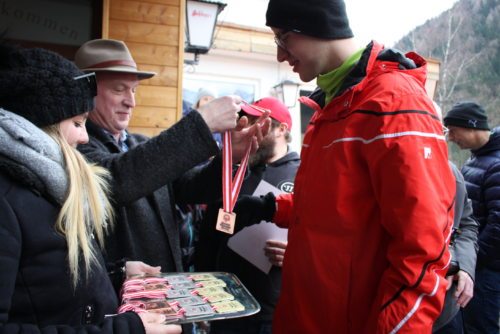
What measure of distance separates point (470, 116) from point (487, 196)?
0.76m

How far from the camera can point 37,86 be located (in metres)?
1.03

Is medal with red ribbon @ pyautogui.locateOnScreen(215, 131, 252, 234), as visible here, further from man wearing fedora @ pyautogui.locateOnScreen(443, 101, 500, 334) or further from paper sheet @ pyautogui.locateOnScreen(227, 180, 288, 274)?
man wearing fedora @ pyautogui.locateOnScreen(443, 101, 500, 334)

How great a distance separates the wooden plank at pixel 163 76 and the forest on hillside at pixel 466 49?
5423 mm

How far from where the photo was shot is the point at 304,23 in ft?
4.68

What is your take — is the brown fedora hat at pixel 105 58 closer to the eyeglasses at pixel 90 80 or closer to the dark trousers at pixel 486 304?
the eyeglasses at pixel 90 80

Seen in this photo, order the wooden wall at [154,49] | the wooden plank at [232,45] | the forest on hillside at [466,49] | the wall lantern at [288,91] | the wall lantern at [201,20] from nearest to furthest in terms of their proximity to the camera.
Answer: the wooden wall at [154,49], the wall lantern at [201,20], the wall lantern at [288,91], the wooden plank at [232,45], the forest on hillside at [466,49]

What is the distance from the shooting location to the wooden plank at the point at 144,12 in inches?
132

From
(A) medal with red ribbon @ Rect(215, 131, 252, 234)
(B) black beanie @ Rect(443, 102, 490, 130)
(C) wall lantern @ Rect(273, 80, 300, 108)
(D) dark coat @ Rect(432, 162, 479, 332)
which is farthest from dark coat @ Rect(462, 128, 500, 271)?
(C) wall lantern @ Rect(273, 80, 300, 108)

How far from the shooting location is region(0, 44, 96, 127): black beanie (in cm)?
101

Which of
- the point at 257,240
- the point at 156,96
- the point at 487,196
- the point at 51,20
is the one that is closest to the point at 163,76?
the point at 156,96

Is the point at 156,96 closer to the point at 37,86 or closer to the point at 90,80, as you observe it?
the point at 90,80

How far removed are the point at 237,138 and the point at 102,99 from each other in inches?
24.9

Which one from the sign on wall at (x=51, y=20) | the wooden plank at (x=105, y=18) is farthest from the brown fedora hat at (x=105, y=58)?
the sign on wall at (x=51, y=20)

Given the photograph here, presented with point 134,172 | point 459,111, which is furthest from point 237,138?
point 459,111
